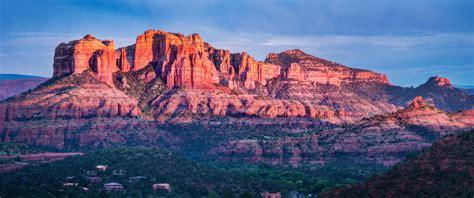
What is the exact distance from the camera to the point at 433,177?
83.0 metres

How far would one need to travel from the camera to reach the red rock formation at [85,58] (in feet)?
631

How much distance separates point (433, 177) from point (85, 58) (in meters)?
117

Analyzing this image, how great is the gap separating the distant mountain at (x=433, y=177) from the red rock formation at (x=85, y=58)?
107379mm

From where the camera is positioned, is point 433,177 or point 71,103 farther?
point 71,103

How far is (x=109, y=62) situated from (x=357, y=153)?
50.6m

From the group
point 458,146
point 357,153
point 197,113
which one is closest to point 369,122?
point 357,153

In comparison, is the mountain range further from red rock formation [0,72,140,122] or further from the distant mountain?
the distant mountain

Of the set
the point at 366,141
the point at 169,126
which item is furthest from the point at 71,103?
the point at 366,141

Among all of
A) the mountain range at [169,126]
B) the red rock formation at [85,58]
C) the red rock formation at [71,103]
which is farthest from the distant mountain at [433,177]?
the red rock formation at [85,58]

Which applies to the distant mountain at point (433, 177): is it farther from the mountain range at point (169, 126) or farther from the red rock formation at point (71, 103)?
the red rock formation at point (71, 103)

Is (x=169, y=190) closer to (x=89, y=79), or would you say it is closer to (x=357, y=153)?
(x=357, y=153)

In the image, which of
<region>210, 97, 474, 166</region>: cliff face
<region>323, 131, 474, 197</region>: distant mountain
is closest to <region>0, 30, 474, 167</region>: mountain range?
<region>210, 97, 474, 166</region>: cliff face

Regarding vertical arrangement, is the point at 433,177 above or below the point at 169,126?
below

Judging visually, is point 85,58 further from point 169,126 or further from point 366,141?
point 366,141
